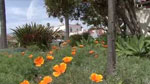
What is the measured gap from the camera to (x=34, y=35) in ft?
34.3

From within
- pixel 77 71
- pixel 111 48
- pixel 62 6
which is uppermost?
pixel 62 6

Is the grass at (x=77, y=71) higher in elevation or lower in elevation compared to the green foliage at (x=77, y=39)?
lower

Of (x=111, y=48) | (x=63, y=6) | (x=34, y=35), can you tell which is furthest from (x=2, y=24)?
(x=111, y=48)

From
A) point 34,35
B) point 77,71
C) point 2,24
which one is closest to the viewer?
point 77,71

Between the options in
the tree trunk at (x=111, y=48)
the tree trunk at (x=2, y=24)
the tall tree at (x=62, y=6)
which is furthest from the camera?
the tree trunk at (x=2, y=24)

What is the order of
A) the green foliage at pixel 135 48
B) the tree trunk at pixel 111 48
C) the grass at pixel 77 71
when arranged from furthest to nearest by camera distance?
the green foliage at pixel 135 48, the tree trunk at pixel 111 48, the grass at pixel 77 71

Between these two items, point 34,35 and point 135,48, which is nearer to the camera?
point 135,48

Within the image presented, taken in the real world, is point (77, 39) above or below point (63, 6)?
below

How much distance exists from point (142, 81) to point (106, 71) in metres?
0.68

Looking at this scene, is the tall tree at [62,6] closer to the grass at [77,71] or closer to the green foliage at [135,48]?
the green foliage at [135,48]

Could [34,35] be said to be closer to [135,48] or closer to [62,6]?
[62,6]

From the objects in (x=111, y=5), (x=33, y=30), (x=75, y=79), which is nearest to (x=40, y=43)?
(x=33, y=30)

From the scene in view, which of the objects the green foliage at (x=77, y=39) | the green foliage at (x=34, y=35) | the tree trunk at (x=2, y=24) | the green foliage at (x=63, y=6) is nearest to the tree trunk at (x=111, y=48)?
the green foliage at (x=77, y=39)

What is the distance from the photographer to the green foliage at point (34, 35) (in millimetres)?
10375
